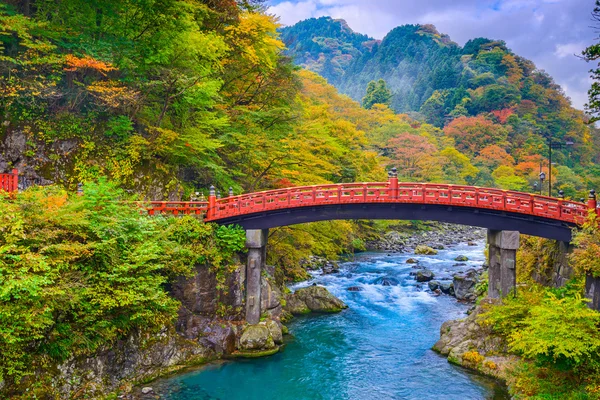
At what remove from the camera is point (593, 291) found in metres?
16.2

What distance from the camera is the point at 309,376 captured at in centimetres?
1781

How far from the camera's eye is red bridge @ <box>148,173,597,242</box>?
768 inches

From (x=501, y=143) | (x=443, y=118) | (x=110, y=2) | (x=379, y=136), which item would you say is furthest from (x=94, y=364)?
(x=443, y=118)

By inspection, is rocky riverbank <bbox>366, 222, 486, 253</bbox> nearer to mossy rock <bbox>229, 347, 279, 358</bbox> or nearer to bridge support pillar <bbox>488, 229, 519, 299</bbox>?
bridge support pillar <bbox>488, 229, 519, 299</bbox>

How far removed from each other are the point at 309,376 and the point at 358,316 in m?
8.02

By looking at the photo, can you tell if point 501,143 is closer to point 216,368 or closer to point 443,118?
point 443,118

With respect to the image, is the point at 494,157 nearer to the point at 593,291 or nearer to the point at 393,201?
the point at 393,201

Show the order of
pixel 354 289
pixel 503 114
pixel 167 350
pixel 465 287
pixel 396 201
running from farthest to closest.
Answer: pixel 503 114 → pixel 354 289 → pixel 465 287 → pixel 396 201 → pixel 167 350

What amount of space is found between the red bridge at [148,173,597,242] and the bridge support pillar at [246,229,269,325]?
556mm

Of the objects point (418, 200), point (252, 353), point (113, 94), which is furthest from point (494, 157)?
point (113, 94)

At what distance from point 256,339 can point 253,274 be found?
2921 millimetres

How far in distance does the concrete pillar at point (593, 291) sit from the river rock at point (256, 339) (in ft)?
42.2

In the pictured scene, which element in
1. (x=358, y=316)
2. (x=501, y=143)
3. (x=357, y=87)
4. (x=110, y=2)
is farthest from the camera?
(x=357, y=87)

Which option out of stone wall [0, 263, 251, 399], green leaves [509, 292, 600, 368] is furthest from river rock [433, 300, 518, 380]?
stone wall [0, 263, 251, 399]
